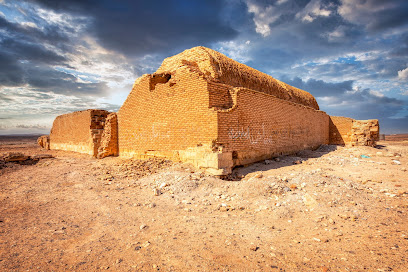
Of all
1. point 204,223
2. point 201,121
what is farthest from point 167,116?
point 204,223

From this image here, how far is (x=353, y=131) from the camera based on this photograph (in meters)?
13.6

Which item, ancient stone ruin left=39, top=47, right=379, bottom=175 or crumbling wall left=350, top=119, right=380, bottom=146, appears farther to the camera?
crumbling wall left=350, top=119, right=380, bottom=146

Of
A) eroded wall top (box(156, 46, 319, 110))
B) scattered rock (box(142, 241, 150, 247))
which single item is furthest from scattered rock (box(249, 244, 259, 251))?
A: eroded wall top (box(156, 46, 319, 110))

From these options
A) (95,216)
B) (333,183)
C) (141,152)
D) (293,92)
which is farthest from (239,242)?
(293,92)

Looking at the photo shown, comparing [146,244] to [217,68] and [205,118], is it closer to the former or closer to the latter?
[205,118]

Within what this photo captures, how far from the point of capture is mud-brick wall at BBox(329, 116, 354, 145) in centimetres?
1467

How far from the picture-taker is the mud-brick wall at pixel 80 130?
1139cm

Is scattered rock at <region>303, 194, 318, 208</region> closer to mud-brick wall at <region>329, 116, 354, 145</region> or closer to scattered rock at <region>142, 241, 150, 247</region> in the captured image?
scattered rock at <region>142, 241, 150, 247</region>

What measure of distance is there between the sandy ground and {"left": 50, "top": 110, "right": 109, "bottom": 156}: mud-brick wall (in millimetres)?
5385

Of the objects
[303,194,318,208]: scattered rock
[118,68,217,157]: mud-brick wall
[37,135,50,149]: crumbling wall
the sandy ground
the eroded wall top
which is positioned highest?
the eroded wall top

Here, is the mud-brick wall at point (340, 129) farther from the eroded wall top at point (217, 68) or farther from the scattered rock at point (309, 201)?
the scattered rock at point (309, 201)

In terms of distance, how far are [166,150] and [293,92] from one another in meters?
9.42

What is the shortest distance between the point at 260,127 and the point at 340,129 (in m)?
10.8

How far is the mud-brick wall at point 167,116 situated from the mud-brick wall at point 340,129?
13123 millimetres
